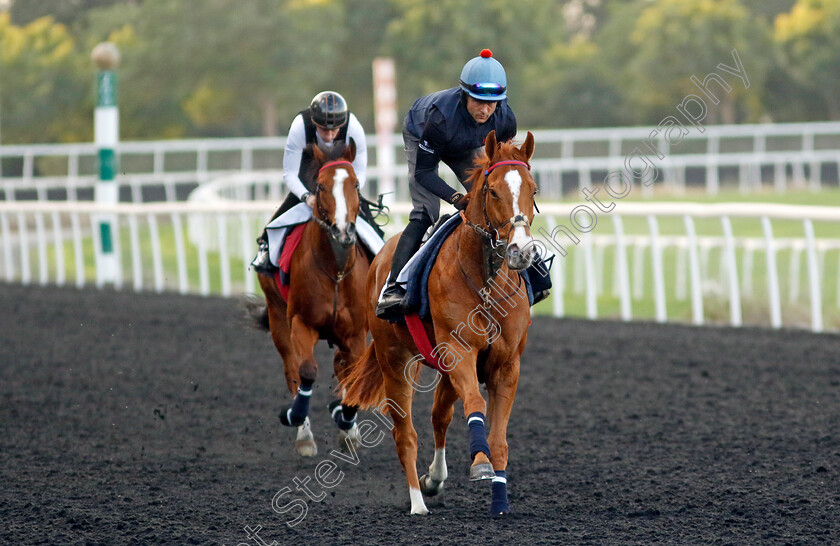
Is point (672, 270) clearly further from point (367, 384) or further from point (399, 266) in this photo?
point (399, 266)

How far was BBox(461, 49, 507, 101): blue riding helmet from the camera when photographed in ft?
15.6

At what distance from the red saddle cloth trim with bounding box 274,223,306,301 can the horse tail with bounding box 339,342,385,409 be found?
109 cm

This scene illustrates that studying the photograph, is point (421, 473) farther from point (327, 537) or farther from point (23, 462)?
point (23, 462)

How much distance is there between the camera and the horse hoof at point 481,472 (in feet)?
13.9

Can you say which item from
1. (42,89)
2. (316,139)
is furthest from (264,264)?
(42,89)

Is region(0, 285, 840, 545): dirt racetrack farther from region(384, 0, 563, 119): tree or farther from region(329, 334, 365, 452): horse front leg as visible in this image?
region(384, 0, 563, 119): tree

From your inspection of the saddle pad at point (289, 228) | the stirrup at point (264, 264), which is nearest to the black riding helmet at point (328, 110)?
the saddle pad at point (289, 228)

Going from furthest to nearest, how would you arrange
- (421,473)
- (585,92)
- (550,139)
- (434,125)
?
(585,92), (550,139), (421,473), (434,125)

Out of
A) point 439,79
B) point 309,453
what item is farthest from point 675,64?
point 309,453

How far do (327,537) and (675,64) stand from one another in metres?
29.8

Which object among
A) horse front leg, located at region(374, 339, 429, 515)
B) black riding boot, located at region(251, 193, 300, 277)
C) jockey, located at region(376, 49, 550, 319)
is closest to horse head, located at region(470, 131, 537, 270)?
jockey, located at region(376, 49, 550, 319)

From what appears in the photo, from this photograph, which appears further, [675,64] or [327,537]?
[675,64]

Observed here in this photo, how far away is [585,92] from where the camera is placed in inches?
1362

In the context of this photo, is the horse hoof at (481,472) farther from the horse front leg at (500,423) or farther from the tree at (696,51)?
the tree at (696,51)
